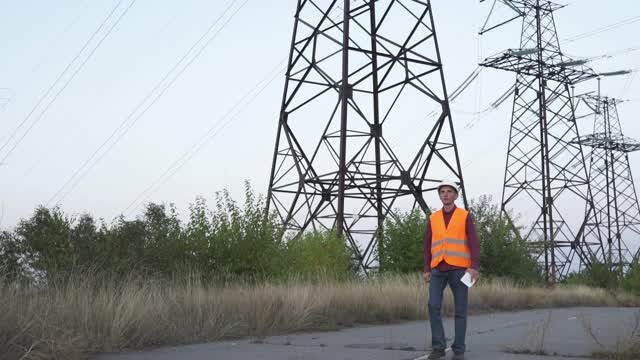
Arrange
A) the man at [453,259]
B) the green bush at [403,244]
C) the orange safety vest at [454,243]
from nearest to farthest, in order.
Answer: the man at [453,259] → the orange safety vest at [454,243] → the green bush at [403,244]

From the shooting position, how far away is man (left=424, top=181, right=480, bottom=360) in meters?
7.98

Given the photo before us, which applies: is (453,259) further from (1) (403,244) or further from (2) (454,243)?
(1) (403,244)

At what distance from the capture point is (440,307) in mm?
8039

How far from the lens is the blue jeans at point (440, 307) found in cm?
786

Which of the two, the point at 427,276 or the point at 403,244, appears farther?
the point at 403,244

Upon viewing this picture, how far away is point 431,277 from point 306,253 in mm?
10183

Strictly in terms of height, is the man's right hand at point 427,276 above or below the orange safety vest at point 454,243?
below

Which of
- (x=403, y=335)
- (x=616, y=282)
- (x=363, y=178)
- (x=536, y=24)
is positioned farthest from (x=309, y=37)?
(x=616, y=282)

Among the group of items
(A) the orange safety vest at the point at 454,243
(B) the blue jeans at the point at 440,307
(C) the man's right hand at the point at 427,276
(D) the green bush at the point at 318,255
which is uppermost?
(D) the green bush at the point at 318,255

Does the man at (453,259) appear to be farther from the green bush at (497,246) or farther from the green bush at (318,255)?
the green bush at (497,246)

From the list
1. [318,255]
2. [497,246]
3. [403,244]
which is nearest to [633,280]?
[497,246]

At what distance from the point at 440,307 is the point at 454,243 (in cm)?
73

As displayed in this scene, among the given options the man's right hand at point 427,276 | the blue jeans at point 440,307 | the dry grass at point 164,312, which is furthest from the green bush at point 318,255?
the blue jeans at point 440,307

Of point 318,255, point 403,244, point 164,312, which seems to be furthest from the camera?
point 403,244
